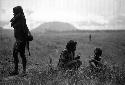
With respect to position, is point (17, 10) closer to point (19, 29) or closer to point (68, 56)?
point (19, 29)

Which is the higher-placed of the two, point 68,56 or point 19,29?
point 19,29

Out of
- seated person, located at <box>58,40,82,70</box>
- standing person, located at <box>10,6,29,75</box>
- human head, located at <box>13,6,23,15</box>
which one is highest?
human head, located at <box>13,6,23,15</box>

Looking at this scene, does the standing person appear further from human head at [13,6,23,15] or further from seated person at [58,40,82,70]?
seated person at [58,40,82,70]

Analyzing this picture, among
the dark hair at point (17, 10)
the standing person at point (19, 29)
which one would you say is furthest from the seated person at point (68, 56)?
the dark hair at point (17, 10)

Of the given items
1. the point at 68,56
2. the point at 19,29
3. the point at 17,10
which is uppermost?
the point at 17,10

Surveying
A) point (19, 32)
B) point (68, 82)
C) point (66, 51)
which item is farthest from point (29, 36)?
point (68, 82)

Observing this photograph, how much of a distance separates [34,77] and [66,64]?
8.33 ft

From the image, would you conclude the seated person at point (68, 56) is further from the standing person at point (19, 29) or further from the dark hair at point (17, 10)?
the dark hair at point (17, 10)

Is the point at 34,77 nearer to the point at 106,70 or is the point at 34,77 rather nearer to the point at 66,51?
the point at 106,70

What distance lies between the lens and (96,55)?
8617 mm

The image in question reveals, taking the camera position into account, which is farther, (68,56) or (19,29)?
(68,56)

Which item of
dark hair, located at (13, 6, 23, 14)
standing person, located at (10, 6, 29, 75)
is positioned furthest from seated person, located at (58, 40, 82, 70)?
dark hair, located at (13, 6, 23, 14)

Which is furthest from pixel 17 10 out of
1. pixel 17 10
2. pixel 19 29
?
pixel 19 29

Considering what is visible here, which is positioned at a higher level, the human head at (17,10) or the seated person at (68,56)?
the human head at (17,10)
